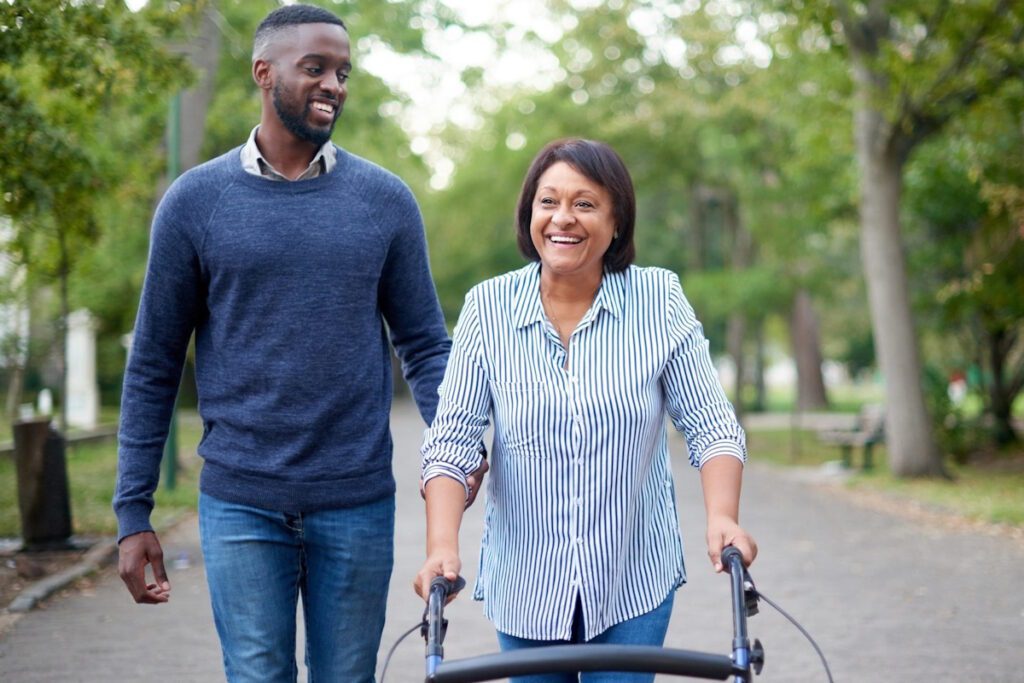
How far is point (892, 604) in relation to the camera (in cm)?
890

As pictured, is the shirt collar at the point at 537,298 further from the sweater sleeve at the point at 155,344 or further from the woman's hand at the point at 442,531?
the sweater sleeve at the point at 155,344

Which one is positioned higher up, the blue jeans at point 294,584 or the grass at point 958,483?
the blue jeans at point 294,584

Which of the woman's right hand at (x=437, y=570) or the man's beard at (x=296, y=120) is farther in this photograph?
the man's beard at (x=296, y=120)

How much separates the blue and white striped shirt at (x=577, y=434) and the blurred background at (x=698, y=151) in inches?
240

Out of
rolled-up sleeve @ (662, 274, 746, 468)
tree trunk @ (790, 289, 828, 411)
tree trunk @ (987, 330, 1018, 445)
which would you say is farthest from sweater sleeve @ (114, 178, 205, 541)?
tree trunk @ (790, 289, 828, 411)

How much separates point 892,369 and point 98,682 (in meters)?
13.1

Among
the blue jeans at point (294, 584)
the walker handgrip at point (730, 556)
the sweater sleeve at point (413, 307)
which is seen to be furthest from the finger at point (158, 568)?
the walker handgrip at point (730, 556)

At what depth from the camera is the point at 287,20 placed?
349 cm

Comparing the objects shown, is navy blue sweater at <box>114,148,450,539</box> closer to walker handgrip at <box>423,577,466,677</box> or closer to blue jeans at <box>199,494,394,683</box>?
blue jeans at <box>199,494,394,683</box>

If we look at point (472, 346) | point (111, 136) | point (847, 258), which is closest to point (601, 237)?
point (472, 346)

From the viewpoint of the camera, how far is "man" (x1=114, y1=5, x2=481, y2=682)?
3318 mm

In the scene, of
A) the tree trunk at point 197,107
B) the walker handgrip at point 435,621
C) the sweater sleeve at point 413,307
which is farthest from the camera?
the tree trunk at point 197,107

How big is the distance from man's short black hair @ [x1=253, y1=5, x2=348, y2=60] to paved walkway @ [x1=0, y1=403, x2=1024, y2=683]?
13.0ft

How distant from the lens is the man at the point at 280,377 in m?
3.32
